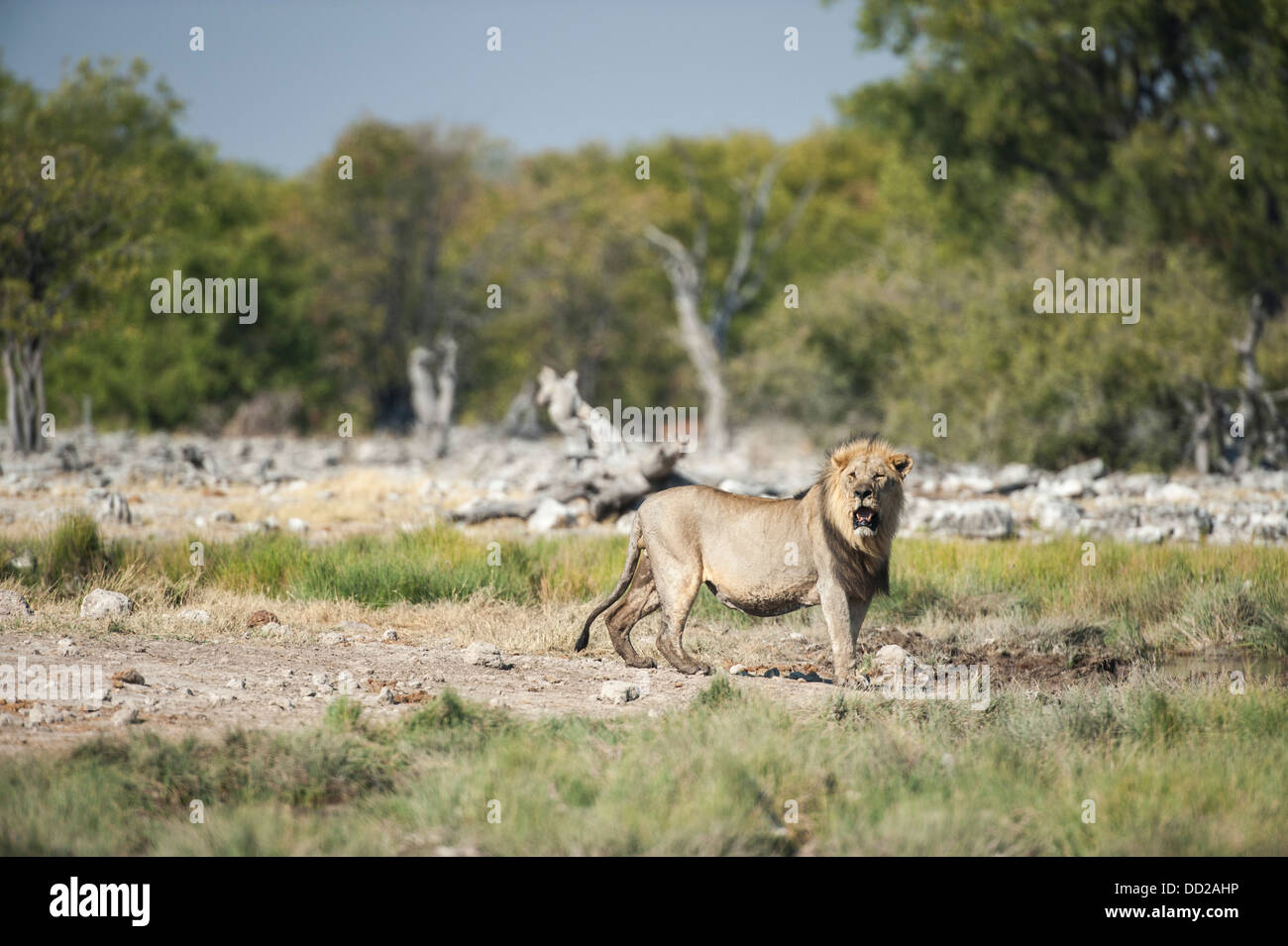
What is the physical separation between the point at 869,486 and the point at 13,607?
6539 mm

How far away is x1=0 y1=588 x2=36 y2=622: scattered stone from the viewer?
9.43m

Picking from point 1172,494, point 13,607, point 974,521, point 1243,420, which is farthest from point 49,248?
point 1243,420

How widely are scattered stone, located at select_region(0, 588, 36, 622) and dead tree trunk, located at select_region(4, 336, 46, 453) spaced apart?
1427cm

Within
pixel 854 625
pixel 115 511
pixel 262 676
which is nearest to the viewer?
pixel 262 676

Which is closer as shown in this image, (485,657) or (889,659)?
(485,657)

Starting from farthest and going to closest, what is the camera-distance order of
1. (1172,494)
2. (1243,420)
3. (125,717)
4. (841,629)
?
(1243,420) < (1172,494) < (841,629) < (125,717)

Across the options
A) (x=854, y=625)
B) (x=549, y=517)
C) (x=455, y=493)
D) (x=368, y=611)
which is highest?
(x=455, y=493)

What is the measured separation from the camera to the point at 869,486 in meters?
7.76

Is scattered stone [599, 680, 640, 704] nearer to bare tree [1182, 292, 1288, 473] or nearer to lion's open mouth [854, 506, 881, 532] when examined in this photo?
lion's open mouth [854, 506, 881, 532]

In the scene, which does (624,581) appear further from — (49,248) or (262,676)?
(49,248)
